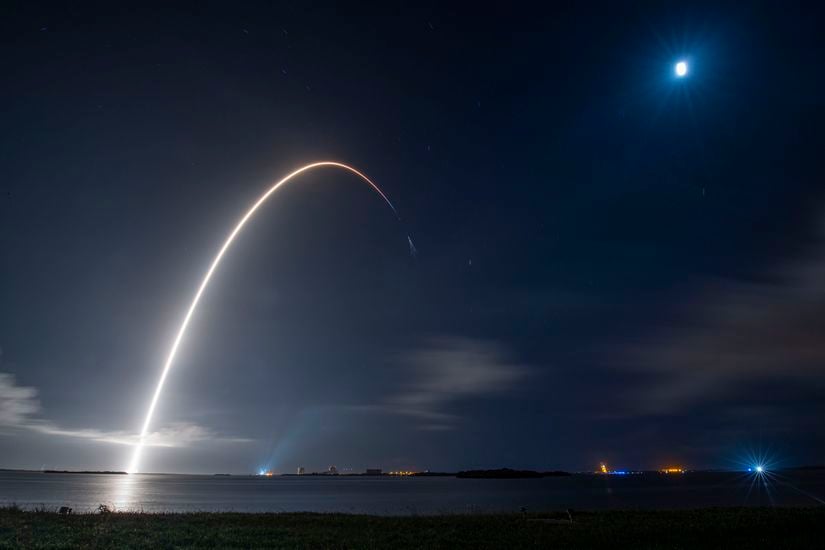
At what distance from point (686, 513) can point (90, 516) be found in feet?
118

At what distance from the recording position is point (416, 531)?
31.1 meters

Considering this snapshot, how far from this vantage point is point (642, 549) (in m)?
24.1

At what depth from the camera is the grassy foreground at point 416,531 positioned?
85.6 ft

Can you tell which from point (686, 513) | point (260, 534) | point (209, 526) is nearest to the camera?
point (260, 534)

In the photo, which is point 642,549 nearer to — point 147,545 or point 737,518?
point 737,518

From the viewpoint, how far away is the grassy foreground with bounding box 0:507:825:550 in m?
26.1

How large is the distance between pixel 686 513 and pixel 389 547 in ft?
75.7

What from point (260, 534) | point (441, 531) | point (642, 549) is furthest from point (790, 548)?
point (260, 534)

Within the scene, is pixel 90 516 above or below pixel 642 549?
above

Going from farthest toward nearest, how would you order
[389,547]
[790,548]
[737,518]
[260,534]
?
[737,518], [260,534], [389,547], [790,548]

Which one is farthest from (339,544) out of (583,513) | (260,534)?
(583,513)

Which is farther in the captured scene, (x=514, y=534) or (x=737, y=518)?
(x=737, y=518)

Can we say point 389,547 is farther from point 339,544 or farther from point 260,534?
point 260,534

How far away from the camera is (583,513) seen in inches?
1612
